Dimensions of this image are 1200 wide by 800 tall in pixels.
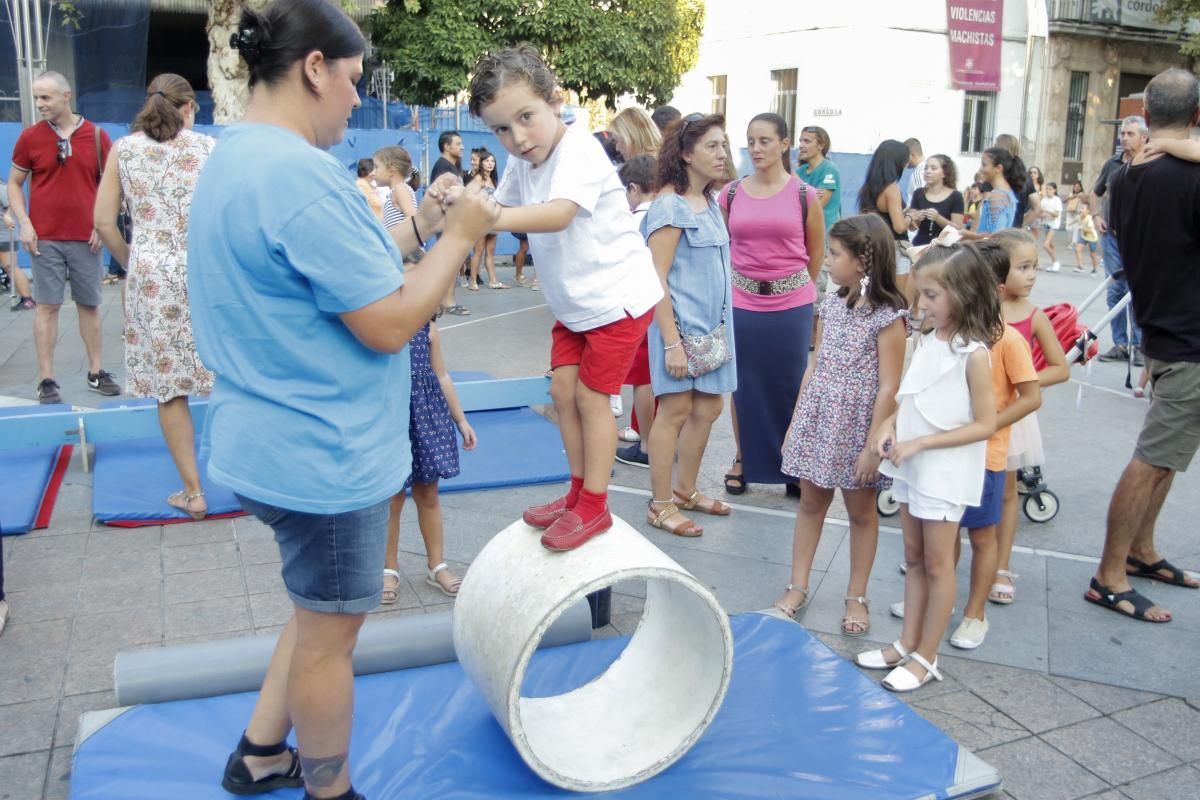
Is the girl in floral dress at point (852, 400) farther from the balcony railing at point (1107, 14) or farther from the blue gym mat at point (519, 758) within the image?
the balcony railing at point (1107, 14)

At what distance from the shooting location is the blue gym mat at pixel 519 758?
2881 millimetres

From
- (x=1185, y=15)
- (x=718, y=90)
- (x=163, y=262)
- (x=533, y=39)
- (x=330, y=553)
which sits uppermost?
(x=1185, y=15)

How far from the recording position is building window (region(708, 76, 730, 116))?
2886cm

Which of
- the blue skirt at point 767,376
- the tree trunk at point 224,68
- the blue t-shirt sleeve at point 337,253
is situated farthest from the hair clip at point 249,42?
the tree trunk at point 224,68

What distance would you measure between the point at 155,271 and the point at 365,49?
2989mm

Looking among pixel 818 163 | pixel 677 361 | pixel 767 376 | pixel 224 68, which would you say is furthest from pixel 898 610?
pixel 224 68

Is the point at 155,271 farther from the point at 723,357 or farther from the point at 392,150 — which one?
the point at 723,357

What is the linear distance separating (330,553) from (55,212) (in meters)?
5.68

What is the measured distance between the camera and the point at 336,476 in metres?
2.27

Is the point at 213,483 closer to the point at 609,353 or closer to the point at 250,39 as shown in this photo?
the point at 609,353

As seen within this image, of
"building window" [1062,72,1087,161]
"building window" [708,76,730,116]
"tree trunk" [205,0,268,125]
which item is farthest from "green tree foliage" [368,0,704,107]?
"building window" [1062,72,1087,161]

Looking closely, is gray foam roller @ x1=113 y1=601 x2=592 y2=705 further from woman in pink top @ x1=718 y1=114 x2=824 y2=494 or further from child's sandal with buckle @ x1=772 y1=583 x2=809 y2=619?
woman in pink top @ x1=718 y1=114 x2=824 y2=494

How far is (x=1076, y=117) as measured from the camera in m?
28.9

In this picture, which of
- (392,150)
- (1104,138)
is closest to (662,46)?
(1104,138)
